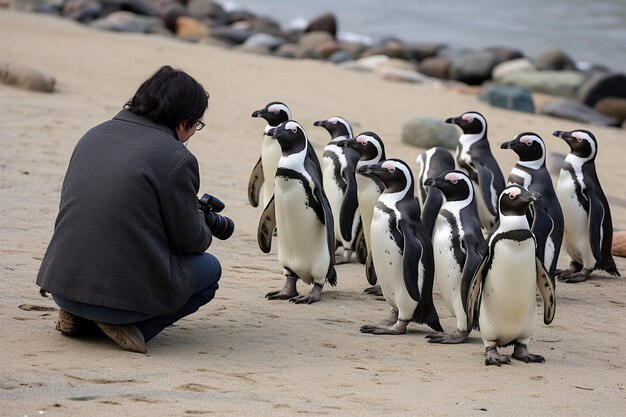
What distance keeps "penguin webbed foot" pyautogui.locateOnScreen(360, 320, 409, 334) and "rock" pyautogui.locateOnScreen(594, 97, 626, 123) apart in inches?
497

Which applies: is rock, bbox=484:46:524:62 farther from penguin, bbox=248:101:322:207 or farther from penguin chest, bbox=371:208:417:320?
penguin chest, bbox=371:208:417:320

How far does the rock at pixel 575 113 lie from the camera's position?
639 inches

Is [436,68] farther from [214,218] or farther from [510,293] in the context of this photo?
[214,218]

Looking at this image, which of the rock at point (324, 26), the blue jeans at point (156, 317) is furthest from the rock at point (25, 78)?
the rock at point (324, 26)

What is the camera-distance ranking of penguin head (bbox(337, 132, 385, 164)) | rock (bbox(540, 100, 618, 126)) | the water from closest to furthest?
penguin head (bbox(337, 132, 385, 164)) → rock (bbox(540, 100, 618, 126)) → the water

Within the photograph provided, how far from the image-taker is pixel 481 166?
8.00 m

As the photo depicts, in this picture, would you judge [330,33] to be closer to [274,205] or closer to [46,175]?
[46,175]

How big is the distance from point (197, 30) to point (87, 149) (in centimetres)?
1792

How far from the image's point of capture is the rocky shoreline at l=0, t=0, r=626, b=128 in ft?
60.0

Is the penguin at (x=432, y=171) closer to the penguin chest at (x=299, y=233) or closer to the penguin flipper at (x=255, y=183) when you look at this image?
the penguin chest at (x=299, y=233)

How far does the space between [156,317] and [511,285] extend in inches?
65.1

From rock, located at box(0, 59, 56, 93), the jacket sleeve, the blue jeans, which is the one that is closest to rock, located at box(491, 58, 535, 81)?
rock, located at box(0, 59, 56, 93)

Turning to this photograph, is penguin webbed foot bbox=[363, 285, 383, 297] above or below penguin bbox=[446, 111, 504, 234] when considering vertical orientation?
below

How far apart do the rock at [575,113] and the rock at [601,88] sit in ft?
6.78
